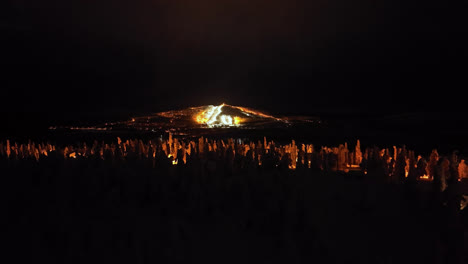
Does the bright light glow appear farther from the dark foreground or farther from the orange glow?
the dark foreground

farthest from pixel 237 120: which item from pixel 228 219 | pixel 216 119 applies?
pixel 228 219

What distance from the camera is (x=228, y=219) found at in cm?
357

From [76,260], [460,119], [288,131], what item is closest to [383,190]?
[76,260]

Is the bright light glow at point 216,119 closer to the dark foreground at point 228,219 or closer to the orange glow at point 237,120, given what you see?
the orange glow at point 237,120

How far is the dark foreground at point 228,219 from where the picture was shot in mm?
3146

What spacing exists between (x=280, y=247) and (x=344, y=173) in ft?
5.49

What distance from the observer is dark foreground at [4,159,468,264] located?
124 inches

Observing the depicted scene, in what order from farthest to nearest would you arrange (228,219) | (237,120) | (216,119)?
1. (216,119)
2. (237,120)
3. (228,219)

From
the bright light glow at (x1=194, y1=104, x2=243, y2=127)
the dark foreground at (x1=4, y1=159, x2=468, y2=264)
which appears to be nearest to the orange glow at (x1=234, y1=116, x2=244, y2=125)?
the bright light glow at (x1=194, y1=104, x2=243, y2=127)

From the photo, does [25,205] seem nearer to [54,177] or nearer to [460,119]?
[54,177]

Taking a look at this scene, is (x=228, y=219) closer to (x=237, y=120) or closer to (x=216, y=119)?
(x=237, y=120)

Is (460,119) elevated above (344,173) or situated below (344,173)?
above

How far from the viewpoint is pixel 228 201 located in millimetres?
3787

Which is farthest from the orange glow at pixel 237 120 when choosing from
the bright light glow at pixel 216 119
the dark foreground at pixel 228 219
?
the dark foreground at pixel 228 219
